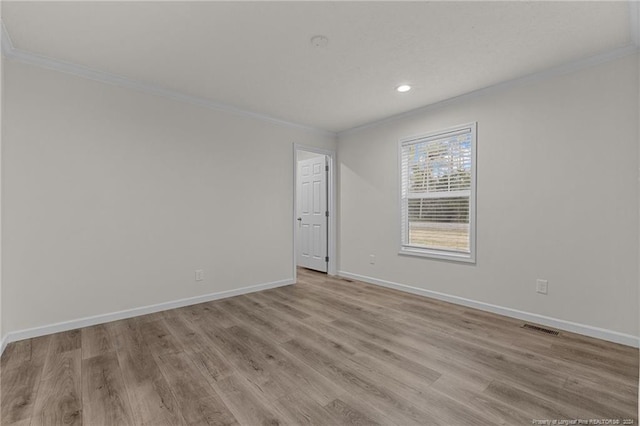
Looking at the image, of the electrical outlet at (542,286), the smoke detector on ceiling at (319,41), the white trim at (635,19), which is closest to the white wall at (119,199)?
the smoke detector on ceiling at (319,41)

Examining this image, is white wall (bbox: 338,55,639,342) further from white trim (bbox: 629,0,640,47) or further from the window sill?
white trim (bbox: 629,0,640,47)

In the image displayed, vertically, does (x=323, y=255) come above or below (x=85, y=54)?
below

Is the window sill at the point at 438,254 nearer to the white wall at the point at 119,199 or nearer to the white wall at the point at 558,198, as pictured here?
the white wall at the point at 558,198

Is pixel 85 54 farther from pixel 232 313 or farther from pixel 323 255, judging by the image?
Answer: pixel 323 255

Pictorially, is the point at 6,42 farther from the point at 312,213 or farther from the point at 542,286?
the point at 542,286

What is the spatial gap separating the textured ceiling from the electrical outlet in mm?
2076

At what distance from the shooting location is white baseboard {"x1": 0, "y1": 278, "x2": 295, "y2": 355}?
256 cm

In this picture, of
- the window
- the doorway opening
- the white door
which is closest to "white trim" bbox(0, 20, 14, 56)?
the doorway opening

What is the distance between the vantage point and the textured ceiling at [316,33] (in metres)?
1.99

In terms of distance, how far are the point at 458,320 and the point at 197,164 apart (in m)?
3.44

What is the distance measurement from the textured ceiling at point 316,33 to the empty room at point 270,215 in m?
0.02

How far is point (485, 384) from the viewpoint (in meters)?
1.92

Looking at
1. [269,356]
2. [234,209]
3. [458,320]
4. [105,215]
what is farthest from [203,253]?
[458,320]

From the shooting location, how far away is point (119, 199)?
3.06 meters
